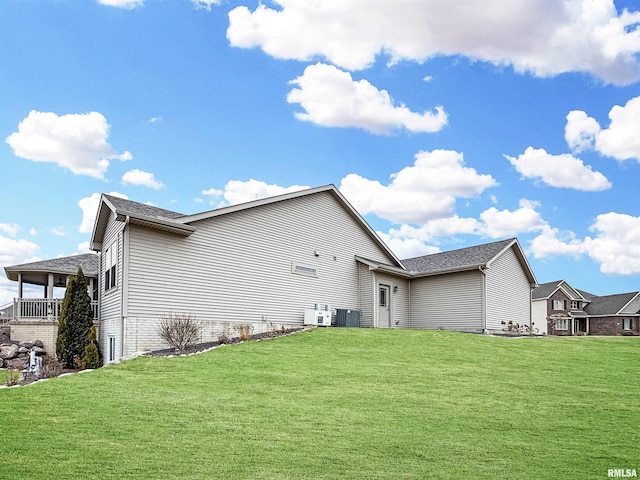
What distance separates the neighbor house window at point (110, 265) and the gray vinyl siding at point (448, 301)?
1552cm

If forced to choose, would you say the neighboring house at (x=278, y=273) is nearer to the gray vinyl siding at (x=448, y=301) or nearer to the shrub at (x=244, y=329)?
the gray vinyl siding at (x=448, y=301)

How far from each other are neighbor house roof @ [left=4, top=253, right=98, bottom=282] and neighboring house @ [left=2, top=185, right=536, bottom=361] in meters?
4.66

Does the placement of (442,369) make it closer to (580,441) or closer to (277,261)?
(580,441)

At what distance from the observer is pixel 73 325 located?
2178 centimetres

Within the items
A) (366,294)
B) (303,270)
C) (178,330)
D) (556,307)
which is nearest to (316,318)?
(303,270)

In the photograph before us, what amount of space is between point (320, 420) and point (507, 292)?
22.5 metres

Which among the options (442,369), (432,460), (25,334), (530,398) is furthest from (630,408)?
(25,334)

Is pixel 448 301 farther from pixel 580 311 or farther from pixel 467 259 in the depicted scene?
pixel 580 311

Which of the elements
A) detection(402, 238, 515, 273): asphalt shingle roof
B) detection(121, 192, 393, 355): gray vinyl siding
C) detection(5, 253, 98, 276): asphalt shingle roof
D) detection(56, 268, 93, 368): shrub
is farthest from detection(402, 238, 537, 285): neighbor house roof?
detection(5, 253, 98, 276): asphalt shingle roof

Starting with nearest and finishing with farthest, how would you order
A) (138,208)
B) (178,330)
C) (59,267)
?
(178,330) → (138,208) → (59,267)

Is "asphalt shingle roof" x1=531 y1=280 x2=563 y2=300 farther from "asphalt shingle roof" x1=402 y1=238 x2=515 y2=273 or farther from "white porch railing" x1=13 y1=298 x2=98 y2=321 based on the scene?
"white porch railing" x1=13 y1=298 x2=98 y2=321

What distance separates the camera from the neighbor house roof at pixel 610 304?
61.8 m

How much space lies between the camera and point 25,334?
25.5m

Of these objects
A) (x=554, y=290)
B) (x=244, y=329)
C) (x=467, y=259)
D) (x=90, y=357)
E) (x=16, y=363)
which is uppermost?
(x=467, y=259)
